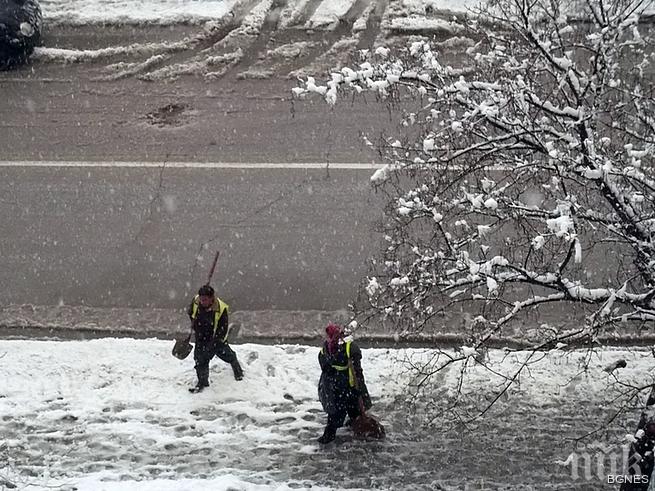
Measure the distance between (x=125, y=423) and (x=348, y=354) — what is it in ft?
7.93

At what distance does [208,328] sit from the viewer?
7.93 m

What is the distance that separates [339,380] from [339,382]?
2cm

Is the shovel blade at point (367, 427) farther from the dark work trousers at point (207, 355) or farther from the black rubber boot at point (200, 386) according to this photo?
the black rubber boot at point (200, 386)

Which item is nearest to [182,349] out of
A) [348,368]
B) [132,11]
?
[348,368]

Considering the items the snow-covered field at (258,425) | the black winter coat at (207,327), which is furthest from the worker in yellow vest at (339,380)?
the black winter coat at (207,327)

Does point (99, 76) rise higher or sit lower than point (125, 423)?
higher

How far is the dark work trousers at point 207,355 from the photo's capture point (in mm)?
8016

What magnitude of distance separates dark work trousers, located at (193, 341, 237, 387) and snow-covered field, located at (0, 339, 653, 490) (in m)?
0.21

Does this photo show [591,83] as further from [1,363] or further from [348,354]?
[1,363]

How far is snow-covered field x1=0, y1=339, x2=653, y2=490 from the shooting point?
23.9 ft

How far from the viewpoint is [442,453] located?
295 inches

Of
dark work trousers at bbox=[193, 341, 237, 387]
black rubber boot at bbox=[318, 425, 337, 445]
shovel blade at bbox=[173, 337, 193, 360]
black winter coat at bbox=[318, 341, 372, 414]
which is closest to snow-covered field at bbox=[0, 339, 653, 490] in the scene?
black rubber boot at bbox=[318, 425, 337, 445]

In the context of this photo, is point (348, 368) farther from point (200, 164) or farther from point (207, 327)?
point (200, 164)

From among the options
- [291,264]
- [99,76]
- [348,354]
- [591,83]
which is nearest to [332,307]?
[291,264]
